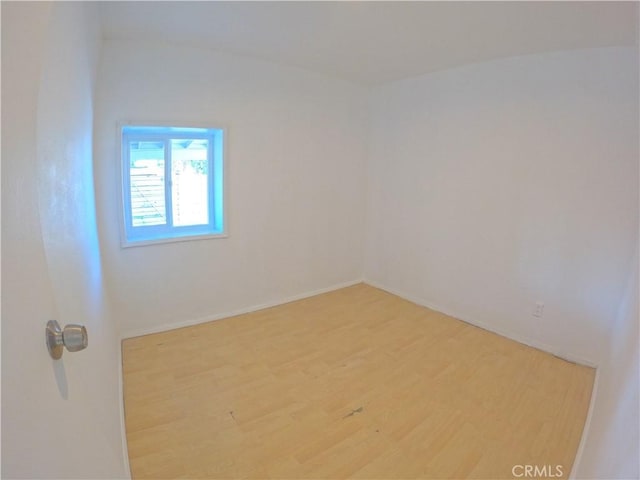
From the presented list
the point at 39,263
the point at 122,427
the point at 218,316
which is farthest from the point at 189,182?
the point at 39,263

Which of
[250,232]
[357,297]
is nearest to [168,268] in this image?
[250,232]

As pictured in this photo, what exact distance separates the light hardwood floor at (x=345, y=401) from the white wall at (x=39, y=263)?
0.90 metres

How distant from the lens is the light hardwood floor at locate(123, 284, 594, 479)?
1.74 metres

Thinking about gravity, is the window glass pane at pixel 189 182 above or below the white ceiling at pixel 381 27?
below

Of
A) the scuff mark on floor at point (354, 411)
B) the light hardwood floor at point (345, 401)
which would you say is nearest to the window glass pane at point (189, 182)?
the light hardwood floor at point (345, 401)

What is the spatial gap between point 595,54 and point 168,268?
3866 mm

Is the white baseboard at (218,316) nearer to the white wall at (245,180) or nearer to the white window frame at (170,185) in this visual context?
the white wall at (245,180)

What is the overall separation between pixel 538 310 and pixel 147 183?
3.70 m

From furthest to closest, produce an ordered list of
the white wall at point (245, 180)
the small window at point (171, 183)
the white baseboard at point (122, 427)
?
the small window at point (171, 183)
the white wall at point (245, 180)
the white baseboard at point (122, 427)

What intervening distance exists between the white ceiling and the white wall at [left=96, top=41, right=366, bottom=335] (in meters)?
0.29

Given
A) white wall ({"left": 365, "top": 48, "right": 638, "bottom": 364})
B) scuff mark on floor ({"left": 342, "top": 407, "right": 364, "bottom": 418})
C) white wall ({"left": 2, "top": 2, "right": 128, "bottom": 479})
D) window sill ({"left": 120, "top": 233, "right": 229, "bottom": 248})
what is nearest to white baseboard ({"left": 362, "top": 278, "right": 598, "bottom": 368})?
white wall ({"left": 365, "top": 48, "right": 638, "bottom": 364})

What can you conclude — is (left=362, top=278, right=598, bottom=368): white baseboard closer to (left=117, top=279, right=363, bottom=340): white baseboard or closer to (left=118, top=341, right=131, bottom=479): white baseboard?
(left=117, top=279, right=363, bottom=340): white baseboard

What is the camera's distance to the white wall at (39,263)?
1.70 feet

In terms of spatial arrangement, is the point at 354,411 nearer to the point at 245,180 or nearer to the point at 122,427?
the point at 122,427
